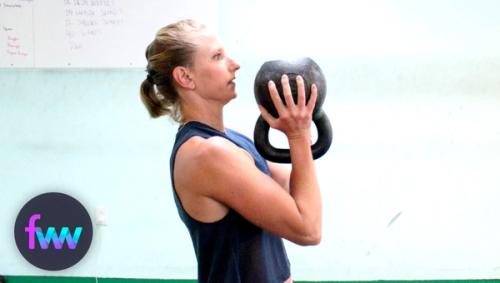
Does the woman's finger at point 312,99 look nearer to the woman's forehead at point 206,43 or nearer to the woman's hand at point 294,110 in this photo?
the woman's hand at point 294,110

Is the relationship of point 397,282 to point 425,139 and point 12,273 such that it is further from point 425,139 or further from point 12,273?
point 12,273

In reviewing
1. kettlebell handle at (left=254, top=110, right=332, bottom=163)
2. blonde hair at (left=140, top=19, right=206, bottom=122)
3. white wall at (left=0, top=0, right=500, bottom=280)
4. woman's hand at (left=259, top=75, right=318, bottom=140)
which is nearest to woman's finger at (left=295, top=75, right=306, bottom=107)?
woman's hand at (left=259, top=75, right=318, bottom=140)

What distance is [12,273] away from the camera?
245 centimetres

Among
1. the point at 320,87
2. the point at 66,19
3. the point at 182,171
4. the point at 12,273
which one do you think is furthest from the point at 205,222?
the point at 12,273

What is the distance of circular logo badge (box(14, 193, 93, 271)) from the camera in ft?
7.86

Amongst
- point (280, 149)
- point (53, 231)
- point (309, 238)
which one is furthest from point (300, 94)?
point (53, 231)

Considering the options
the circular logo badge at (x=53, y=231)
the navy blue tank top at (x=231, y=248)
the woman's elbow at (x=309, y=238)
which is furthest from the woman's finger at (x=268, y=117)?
the circular logo badge at (x=53, y=231)

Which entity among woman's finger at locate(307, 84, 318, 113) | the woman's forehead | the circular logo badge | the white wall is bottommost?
the circular logo badge

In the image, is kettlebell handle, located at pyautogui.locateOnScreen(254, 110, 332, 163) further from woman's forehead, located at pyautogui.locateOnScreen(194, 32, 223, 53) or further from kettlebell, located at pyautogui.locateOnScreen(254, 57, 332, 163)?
woman's forehead, located at pyautogui.locateOnScreen(194, 32, 223, 53)

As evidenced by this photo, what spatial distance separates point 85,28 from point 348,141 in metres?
1.10

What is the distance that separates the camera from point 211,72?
114cm

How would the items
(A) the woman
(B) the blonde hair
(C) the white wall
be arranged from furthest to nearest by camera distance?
(C) the white wall < (B) the blonde hair < (A) the woman

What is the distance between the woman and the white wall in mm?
1142

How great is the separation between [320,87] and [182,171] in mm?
300
